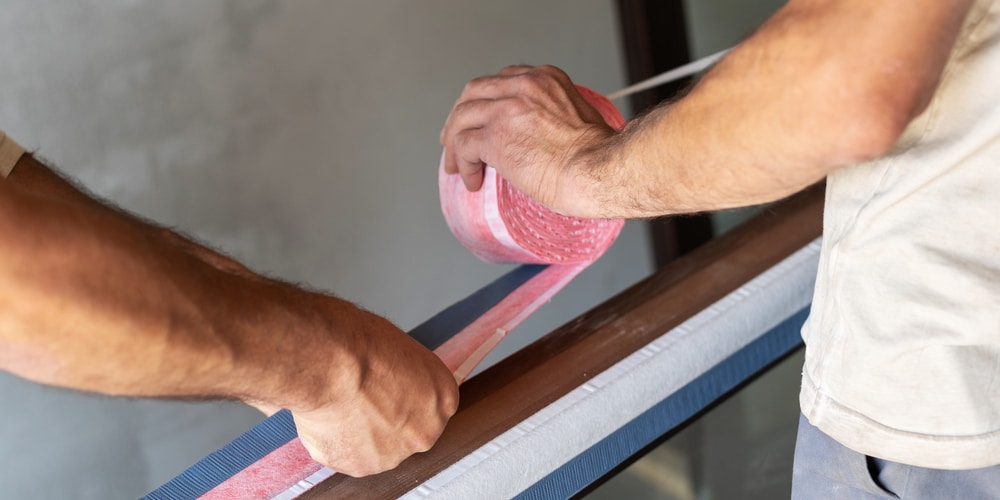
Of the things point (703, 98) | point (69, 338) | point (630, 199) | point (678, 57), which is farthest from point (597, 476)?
point (678, 57)

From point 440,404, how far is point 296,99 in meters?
1.67

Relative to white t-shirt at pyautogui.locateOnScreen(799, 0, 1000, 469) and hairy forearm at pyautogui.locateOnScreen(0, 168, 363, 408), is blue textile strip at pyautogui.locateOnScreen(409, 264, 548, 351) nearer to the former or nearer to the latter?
hairy forearm at pyautogui.locateOnScreen(0, 168, 363, 408)

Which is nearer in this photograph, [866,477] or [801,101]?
[801,101]

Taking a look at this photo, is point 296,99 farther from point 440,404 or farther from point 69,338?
point 69,338

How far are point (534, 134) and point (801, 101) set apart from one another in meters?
0.48

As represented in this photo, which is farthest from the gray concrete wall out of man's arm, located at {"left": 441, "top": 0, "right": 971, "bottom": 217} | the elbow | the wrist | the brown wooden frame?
the elbow

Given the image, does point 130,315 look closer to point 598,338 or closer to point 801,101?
point 801,101

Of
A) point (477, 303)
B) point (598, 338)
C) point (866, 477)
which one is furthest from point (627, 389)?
point (866, 477)

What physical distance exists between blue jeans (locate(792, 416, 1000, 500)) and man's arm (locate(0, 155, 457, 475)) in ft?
1.45

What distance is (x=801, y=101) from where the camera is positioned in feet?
2.33

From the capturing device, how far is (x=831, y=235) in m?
0.90

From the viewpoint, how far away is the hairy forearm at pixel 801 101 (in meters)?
0.67

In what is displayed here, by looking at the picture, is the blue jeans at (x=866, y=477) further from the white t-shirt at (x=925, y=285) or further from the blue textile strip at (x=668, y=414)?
the blue textile strip at (x=668, y=414)

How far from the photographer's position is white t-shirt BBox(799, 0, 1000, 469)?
0.77 metres
